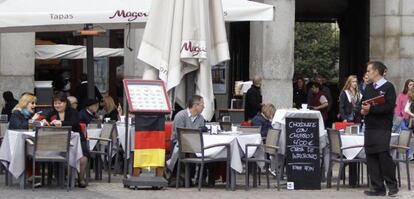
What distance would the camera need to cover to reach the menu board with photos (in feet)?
46.7

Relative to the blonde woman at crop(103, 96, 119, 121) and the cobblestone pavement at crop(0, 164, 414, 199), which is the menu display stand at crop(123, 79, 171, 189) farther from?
the blonde woman at crop(103, 96, 119, 121)

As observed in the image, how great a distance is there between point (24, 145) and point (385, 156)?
473 centimetres

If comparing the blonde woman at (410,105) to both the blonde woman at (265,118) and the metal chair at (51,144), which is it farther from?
the metal chair at (51,144)

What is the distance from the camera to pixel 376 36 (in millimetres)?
24109

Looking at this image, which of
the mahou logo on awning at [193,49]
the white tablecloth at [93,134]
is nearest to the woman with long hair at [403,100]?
the mahou logo on awning at [193,49]

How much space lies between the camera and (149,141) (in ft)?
47.1

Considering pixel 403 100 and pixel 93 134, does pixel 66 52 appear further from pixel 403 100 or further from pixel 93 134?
pixel 93 134

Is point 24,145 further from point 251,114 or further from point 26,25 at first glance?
point 251,114

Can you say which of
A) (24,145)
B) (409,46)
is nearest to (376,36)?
(409,46)

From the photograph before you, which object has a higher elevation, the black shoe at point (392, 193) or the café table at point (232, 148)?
the café table at point (232, 148)

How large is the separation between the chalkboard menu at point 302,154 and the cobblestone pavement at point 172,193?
25cm

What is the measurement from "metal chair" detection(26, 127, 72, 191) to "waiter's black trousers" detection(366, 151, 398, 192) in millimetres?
3950

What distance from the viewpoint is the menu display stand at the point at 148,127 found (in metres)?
14.2

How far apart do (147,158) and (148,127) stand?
43 centimetres
